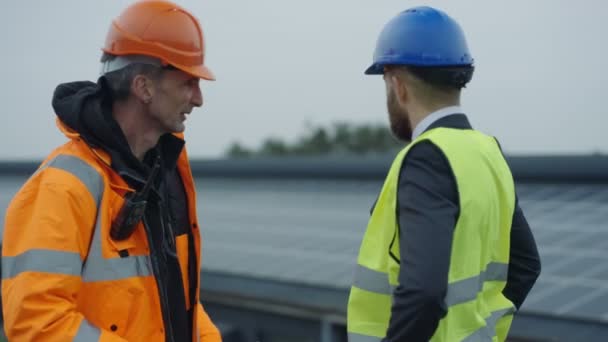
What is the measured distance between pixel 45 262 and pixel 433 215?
48.1 inches

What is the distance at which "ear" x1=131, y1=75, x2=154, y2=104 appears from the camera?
2928 mm

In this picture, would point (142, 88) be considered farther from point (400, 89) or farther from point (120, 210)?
point (400, 89)

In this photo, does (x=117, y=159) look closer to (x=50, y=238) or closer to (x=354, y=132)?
(x=50, y=238)

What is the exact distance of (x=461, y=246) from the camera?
2.45 metres

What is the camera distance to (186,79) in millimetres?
3018

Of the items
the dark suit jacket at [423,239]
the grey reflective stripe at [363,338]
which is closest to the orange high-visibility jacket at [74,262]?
the grey reflective stripe at [363,338]

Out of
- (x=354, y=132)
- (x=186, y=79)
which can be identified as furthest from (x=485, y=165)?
(x=354, y=132)

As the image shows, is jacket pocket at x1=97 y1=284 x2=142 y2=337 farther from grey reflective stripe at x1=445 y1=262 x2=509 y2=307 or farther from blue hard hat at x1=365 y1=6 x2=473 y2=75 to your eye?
blue hard hat at x1=365 y1=6 x2=473 y2=75

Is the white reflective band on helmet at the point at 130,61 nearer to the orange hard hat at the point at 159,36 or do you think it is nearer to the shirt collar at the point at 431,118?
the orange hard hat at the point at 159,36

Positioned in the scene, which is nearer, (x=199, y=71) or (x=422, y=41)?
(x=422, y=41)

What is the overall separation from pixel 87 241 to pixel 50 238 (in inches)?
5.9

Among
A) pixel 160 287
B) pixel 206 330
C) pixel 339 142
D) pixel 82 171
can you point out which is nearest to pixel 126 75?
pixel 82 171

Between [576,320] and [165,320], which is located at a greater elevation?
[165,320]

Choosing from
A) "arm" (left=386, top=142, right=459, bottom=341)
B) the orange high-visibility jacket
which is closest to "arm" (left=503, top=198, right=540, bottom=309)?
"arm" (left=386, top=142, right=459, bottom=341)
